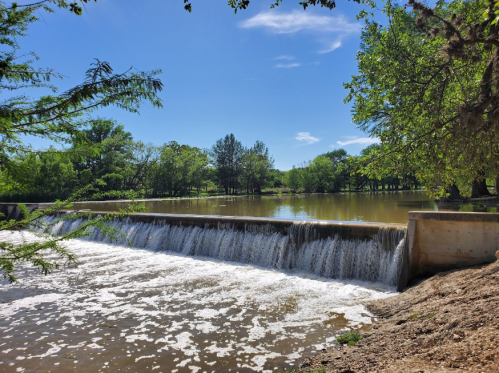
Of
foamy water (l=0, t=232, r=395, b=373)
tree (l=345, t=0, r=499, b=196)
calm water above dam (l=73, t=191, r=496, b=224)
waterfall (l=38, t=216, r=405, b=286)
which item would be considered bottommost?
foamy water (l=0, t=232, r=395, b=373)

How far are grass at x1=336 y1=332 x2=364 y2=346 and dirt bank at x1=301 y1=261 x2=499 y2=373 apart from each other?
0.49 ft

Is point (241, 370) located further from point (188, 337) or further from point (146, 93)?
point (146, 93)

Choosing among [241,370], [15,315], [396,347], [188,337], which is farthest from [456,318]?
[15,315]

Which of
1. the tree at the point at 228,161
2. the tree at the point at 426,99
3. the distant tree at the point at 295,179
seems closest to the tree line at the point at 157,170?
the tree at the point at 228,161

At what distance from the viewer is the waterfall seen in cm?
857

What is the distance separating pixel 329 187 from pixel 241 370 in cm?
6338

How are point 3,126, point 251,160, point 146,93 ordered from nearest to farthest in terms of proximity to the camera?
1. point 3,126
2. point 146,93
3. point 251,160

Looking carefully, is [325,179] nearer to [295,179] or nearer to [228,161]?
[295,179]

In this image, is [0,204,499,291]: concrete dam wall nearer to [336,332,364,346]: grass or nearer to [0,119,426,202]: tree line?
[336,332,364,346]: grass

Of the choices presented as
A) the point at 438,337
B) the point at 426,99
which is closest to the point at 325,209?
the point at 426,99

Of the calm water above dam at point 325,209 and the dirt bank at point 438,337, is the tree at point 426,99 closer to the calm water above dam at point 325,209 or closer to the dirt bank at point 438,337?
the dirt bank at point 438,337

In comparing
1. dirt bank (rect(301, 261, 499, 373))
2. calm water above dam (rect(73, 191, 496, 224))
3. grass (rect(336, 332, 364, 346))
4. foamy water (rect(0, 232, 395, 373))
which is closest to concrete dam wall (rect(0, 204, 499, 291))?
foamy water (rect(0, 232, 395, 373))

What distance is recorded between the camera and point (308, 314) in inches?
245

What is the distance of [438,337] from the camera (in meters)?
3.60
